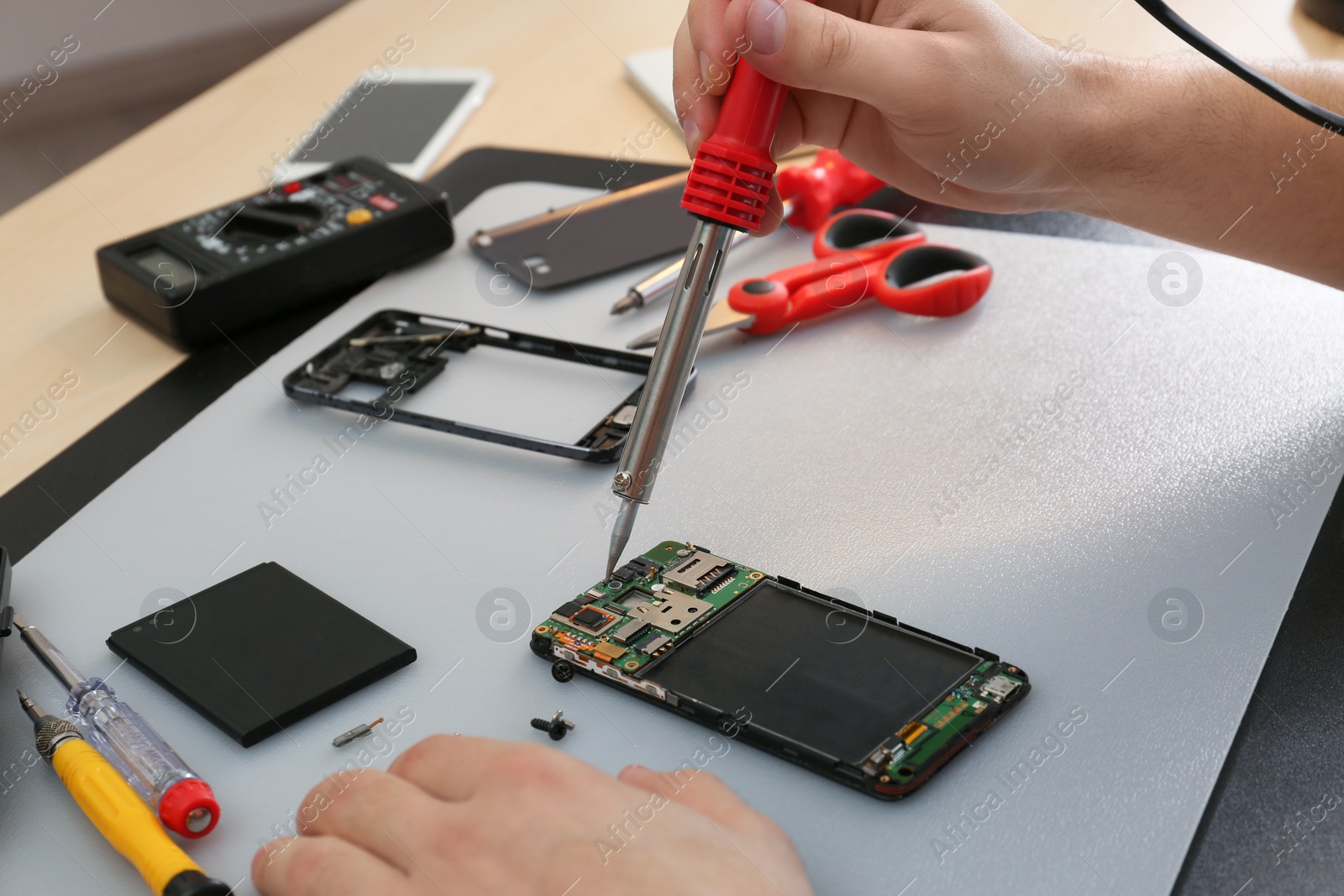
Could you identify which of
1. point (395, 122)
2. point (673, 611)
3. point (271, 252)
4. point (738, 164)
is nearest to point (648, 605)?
point (673, 611)

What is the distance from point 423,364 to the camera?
1.10 metres

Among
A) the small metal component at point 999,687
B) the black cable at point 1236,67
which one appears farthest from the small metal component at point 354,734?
the black cable at point 1236,67

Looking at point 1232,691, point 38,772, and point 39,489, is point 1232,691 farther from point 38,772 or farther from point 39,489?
point 39,489

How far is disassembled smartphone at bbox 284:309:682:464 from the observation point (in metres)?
0.98

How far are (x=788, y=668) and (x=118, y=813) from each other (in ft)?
1.30

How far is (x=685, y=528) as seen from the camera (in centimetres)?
89

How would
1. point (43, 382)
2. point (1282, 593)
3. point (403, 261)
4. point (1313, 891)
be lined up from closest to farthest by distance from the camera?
point (1313, 891), point (1282, 593), point (43, 382), point (403, 261)

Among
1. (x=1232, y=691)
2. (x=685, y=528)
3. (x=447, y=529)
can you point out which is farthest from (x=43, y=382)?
(x=1232, y=691)

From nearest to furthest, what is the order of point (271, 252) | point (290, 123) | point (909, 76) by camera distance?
1. point (909, 76)
2. point (271, 252)
3. point (290, 123)

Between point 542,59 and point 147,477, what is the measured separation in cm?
108

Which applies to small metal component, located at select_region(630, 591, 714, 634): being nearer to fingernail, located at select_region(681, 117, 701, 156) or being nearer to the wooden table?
fingernail, located at select_region(681, 117, 701, 156)

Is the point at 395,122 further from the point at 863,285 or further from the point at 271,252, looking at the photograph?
the point at 863,285

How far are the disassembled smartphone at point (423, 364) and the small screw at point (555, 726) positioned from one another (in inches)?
11.5

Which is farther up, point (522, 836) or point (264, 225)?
point (264, 225)
